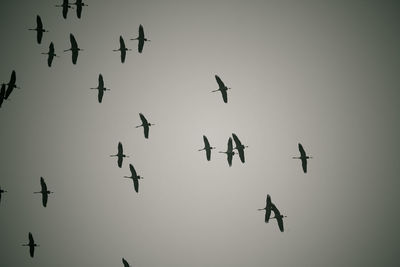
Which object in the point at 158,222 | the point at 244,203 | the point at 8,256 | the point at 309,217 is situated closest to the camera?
the point at 8,256

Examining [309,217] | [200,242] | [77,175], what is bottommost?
[200,242]

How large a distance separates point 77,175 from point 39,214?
1427 inches

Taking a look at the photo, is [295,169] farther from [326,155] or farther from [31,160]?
[31,160]

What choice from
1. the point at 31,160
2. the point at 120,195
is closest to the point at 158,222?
the point at 120,195

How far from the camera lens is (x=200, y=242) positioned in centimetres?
10819

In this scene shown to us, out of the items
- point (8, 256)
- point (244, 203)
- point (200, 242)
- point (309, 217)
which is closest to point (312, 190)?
point (309, 217)

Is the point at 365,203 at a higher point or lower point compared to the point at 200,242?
higher

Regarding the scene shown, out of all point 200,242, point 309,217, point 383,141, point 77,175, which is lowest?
point 200,242

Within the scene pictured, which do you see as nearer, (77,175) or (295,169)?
(77,175)

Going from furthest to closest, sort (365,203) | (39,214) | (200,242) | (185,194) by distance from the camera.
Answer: (185,194), (200,242), (365,203), (39,214)

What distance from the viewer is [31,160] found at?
3866 inches

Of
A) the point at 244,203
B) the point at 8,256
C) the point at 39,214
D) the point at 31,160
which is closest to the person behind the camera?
the point at 8,256

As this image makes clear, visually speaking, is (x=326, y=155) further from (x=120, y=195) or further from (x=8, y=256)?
(x=8, y=256)

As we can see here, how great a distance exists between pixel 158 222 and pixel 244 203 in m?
34.5
